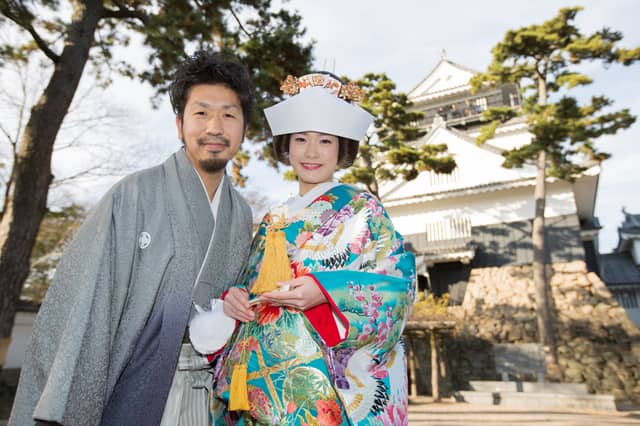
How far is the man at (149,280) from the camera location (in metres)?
1.54

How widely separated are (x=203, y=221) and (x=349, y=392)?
3.33 feet

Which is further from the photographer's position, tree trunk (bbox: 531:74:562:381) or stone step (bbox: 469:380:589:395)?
tree trunk (bbox: 531:74:562:381)

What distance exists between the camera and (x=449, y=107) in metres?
24.0

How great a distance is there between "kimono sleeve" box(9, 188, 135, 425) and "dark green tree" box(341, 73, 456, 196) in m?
9.16

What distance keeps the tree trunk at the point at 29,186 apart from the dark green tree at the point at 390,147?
21.4ft

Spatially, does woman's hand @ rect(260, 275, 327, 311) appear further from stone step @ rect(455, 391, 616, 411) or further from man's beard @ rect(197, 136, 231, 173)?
stone step @ rect(455, 391, 616, 411)

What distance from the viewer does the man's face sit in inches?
81.9

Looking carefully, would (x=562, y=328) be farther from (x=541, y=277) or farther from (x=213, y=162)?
(x=213, y=162)

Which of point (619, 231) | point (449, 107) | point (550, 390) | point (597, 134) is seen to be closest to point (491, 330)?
point (550, 390)

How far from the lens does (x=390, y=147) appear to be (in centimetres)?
1138

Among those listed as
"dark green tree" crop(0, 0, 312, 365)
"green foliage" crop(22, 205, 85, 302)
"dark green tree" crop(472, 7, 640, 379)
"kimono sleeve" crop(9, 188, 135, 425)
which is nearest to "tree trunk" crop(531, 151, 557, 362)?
"dark green tree" crop(472, 7, 640, 379)

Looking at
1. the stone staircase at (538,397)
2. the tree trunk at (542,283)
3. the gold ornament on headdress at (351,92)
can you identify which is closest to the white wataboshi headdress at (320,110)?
the gold ornament on headdress at (351,92)

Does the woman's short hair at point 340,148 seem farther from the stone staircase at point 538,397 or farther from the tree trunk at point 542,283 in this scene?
the tree trunk at point 542,283

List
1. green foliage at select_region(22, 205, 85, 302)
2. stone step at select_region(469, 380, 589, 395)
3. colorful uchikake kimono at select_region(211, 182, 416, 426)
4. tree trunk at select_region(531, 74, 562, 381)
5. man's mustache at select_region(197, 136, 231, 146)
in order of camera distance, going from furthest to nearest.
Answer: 1. green foliage at select_region(22, 205, 85, 302)
2. tree trunk at select_region(531, 74, 562, 381)
3. stone step at select_region(469, 380, 589, 395)
4. man's mustache at select_region(197, 136, 231, 146)
5. colorful uchikake kimono at select_region(211, 182, 416, 426)
